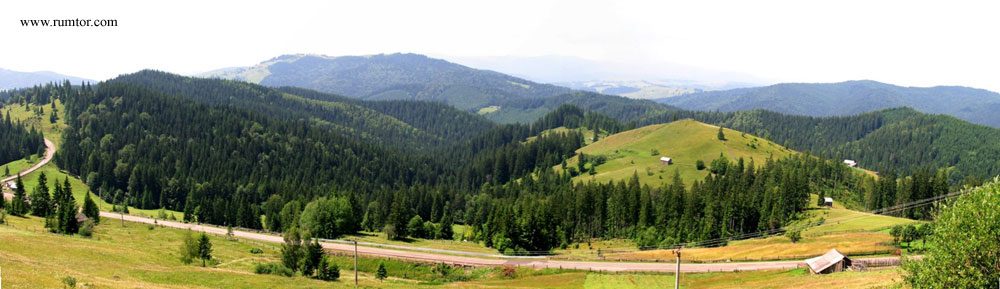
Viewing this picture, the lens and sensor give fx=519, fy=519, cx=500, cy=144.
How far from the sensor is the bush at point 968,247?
36.2m

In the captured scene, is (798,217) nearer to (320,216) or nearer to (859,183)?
(859,183)

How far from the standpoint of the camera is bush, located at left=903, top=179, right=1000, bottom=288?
36250 millimetres

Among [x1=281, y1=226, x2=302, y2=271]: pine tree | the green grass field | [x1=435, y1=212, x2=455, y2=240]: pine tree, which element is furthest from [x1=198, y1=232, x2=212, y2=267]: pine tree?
the green grass field

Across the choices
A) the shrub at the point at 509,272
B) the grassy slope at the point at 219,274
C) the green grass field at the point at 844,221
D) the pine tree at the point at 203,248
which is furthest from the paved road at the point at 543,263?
the green grass field at the point at 844,221

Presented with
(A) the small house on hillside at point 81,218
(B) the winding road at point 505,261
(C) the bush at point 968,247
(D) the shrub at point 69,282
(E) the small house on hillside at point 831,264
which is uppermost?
(C) the bush at point 968,247

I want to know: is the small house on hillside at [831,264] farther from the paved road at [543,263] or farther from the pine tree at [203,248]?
the pine tree at [203,248]

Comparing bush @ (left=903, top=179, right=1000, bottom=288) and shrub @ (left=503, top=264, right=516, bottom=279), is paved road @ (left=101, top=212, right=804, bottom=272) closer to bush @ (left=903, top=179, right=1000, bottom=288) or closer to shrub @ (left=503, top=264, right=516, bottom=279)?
shrub @ (left=503, top=264, right=516, bottom=279)

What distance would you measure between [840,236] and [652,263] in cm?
3816

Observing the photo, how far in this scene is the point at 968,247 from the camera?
120ft

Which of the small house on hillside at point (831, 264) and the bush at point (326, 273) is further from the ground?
the small house on hillside at point (831, 264)

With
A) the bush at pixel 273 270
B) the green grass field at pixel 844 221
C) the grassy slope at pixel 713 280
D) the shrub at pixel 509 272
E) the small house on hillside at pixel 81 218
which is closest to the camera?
the grassy slope at pixel 713 280

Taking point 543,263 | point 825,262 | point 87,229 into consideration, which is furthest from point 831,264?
point 87,229

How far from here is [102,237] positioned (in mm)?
97438

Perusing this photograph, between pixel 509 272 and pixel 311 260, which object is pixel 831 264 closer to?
pixel 509 272
